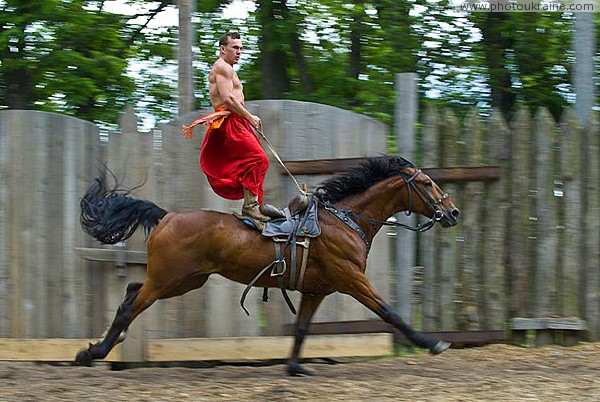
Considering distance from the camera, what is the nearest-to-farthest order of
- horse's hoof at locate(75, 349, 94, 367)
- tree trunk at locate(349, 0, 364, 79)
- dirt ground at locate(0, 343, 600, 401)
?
dirt ground at locate(0, 343, 600, 401) → horse's hoof at locate(75, 349, 94, 367) → tree trunk at locate(349, 0, 364, 79)

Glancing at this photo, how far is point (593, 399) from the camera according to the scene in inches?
229

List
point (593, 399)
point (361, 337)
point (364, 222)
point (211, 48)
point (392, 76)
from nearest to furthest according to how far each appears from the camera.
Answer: point (593, 399)
point (364, 222)
point (361, 337)
point (392, 76)
point (211, 48)

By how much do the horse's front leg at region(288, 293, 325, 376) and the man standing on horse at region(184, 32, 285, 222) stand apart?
796 mm

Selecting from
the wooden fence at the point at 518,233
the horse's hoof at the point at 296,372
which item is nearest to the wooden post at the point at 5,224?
the horse's hoof at the point at 296,372

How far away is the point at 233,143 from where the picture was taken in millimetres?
6875

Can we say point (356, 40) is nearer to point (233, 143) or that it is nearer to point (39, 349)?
point (233, 143)

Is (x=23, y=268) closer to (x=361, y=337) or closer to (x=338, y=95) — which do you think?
(x=361, y=337)

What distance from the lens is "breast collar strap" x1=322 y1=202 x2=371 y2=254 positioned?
23.0ft

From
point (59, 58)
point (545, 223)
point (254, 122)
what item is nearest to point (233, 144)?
point (254, 122)

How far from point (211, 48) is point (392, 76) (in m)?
3.80

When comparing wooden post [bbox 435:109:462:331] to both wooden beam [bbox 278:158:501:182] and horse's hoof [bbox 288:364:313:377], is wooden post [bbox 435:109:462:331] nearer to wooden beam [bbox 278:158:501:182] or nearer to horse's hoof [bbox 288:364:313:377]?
wooden beam [bbox 278:158:501:182]

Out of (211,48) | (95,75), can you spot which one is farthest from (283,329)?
(211,48)

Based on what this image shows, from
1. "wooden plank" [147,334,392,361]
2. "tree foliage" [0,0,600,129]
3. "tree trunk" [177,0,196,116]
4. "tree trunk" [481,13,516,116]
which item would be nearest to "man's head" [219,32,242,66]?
"tree trunk" [177,0,196,116]

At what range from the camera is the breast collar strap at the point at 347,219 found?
6996mm
